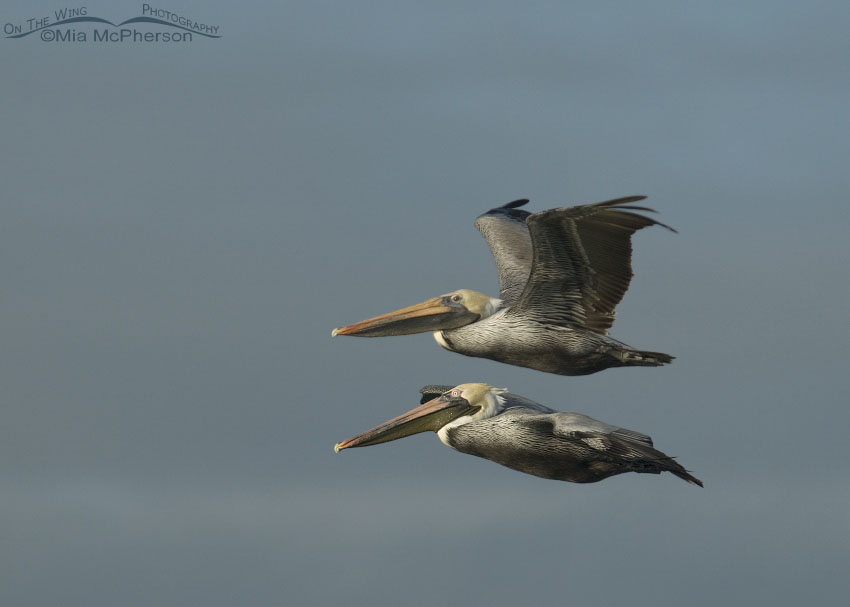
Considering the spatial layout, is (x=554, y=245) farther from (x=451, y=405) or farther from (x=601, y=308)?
(x=451, y=405)

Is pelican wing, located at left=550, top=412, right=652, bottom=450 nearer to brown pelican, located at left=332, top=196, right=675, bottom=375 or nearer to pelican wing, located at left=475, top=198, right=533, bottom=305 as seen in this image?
brown pelican, located at left=332, top=196, right=675, bottom=375

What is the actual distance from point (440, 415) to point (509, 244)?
4.49m

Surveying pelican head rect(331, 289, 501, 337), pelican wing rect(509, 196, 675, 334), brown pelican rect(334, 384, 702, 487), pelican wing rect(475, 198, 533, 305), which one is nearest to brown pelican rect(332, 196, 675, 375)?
pelican wing rect(509, 196, 675, 334)

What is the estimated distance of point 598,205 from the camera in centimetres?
1677

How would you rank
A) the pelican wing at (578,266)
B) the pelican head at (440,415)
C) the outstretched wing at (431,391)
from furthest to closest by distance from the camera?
the outstretched wing at (431,391) → the pelican head at (440,415) → the pelican wing at (578,266)

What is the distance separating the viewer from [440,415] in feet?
59.0

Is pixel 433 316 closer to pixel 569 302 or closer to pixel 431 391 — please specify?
pixel 431 391

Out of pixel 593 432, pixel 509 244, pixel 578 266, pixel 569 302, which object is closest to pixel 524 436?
pixel 593 432

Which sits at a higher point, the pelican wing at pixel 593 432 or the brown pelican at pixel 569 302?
the brown pelican at pixel 569 302

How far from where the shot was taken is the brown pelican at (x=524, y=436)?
1563 centimetres

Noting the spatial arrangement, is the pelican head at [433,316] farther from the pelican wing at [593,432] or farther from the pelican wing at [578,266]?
the pelican wing at [593,432]

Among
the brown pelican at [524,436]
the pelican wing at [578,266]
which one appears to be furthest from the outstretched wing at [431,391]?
the pelican wing at [578,266]

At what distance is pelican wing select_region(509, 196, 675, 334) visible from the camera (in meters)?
17.2

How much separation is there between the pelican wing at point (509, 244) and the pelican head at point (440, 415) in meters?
2.07
